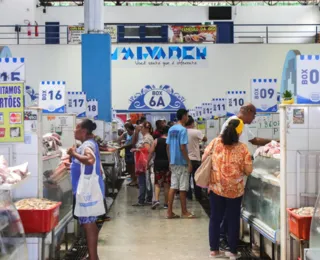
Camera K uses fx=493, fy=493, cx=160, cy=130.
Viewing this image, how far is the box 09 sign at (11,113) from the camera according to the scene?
13.3ft

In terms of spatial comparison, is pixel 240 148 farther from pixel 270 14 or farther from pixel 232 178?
pixel 270 14

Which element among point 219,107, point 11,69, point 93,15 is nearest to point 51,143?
point 11,69

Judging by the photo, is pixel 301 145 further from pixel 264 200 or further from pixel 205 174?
pixel 205 174

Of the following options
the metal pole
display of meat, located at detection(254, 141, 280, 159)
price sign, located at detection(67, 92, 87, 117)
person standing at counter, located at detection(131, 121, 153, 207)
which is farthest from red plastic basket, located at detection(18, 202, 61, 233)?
price sign, located at detection(67, 92, 87, 117)

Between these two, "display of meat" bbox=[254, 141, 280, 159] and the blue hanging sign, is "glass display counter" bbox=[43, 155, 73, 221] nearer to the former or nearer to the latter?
"display of meat" bbox=[254, 141, 280, 159]

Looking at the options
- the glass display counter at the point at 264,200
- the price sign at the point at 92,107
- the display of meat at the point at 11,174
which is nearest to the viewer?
the display of meat at the point at 11,174

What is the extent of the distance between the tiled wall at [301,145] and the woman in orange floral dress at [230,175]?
0.62m

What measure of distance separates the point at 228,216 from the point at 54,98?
3.78 m

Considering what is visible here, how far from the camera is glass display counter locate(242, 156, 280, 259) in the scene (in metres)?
4.82

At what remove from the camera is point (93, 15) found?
12641 millimetres

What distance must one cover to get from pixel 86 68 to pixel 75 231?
7.46 m

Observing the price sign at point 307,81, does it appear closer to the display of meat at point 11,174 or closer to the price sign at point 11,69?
the display of meat at point 11,174

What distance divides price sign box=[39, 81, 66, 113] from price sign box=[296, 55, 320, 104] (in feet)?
13.8

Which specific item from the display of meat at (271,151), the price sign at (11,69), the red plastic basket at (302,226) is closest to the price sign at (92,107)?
the display of meat at (271,151)
